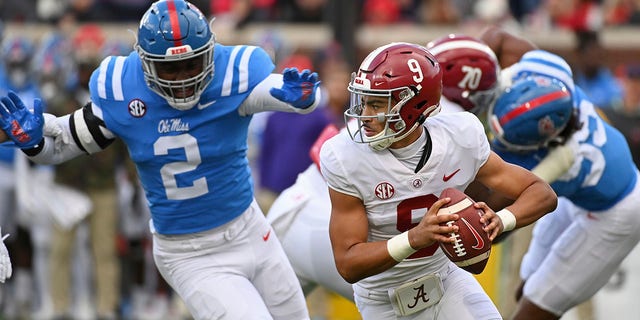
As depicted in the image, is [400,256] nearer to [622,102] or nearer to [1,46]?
[622,102]

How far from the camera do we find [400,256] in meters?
4.66

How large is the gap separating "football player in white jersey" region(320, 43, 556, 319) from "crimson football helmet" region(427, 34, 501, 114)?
1.25 m

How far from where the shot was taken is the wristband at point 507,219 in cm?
479

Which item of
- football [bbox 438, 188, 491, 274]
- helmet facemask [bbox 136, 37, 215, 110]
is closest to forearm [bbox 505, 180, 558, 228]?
football [bbox 438, 188, 491, 274]

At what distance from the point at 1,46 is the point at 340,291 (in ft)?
19.3

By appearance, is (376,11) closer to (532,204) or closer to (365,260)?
(532,204)

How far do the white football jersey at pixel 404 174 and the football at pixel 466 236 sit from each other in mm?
253

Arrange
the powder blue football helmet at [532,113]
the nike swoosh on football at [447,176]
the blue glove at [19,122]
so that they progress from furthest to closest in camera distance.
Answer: the powder blue football helmet at [532,113]
the blue glove at [19,122]
the nike swoosh on football at [447,176]

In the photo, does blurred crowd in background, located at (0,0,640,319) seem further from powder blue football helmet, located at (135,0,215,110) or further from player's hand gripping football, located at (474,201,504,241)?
player's hand gripping football, located at (474,201,504,241)

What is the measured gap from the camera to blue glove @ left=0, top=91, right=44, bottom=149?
207 inches

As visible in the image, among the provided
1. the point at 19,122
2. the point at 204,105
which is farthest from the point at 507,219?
the point at 19,122

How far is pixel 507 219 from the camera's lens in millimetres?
4801

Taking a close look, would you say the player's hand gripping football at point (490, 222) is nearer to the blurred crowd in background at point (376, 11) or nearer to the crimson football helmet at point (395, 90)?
the crimson football helmet at point (395, 90)

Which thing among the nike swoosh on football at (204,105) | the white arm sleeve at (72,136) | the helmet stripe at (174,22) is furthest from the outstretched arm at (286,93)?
the white arm sleeve at (72,136)
